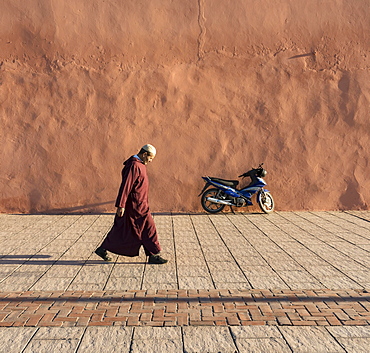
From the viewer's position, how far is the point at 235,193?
9.52 m

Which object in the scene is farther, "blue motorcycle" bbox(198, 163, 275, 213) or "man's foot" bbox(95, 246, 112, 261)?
"blue motorcycle" bbox(198, 163, 275, 213)

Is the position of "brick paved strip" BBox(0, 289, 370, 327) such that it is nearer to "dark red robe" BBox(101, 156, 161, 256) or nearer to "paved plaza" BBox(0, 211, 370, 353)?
"paved plaza" BBox(0, 211, 370, 353)

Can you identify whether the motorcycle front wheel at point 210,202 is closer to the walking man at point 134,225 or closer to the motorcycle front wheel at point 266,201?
the motorcycle front wheel at point 266,201

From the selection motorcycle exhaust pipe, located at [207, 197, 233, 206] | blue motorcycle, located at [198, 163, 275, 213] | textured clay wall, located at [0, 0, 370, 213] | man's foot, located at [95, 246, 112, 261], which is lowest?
man's foot, located at [95, 246, 112, 261]

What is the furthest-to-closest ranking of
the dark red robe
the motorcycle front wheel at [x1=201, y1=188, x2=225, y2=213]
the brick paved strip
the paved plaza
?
the motorcycle front wheel at [x1=201, y1=188, x2=225, y2=213] → the dark red robe → the brick paved strip → the paved plaza

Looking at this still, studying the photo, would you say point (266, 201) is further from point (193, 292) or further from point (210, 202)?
point (193, 292)

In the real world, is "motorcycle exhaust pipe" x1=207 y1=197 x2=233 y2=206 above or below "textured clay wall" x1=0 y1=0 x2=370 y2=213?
below

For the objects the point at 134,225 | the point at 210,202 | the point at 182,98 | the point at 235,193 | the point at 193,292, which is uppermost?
the point at 182,98

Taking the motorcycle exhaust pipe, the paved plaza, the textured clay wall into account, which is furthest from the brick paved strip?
the textured clay wall

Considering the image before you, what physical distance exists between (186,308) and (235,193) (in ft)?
17.4

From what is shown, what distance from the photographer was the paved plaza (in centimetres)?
373

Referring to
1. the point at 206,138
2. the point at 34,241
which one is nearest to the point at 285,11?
the point at 206,138

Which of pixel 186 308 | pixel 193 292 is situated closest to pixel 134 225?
pixel 193 292

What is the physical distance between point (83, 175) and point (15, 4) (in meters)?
3.59
